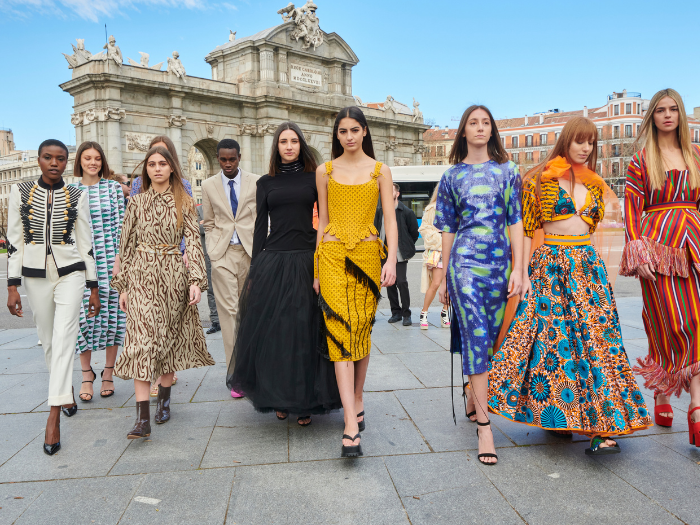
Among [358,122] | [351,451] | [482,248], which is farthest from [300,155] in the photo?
[351,451]

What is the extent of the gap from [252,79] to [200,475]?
27980mm

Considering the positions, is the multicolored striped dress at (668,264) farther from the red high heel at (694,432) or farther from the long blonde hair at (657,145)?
the red high heel at (694,432)

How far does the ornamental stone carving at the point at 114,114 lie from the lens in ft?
76.4

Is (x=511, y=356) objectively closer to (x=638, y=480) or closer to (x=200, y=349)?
(x=638, y=480)

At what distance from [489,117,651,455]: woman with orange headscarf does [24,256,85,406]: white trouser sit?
9.16 feet

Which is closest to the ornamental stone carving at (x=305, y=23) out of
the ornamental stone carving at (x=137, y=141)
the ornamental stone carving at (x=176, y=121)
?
the ornamental stone carving at (x=176, y=121)

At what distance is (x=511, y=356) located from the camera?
345 centimetres

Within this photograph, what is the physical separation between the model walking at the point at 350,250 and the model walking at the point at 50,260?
5.81ft

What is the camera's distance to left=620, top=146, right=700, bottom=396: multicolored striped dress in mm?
3689

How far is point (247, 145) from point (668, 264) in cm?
2683

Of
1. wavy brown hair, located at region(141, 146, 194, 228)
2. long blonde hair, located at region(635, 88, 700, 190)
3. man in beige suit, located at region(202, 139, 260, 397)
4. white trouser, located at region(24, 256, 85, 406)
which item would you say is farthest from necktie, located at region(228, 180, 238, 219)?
long blonde hair, located at region(635, 88, 700, 190)

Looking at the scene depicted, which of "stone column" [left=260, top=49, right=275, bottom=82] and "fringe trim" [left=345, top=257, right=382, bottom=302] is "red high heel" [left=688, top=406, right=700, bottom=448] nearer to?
"fringe trim" [left=345, top=257, right=382, bottom=302]

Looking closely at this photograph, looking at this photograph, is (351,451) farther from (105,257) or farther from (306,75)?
(306,75)

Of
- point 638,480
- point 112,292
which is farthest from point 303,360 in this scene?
point 112,292
